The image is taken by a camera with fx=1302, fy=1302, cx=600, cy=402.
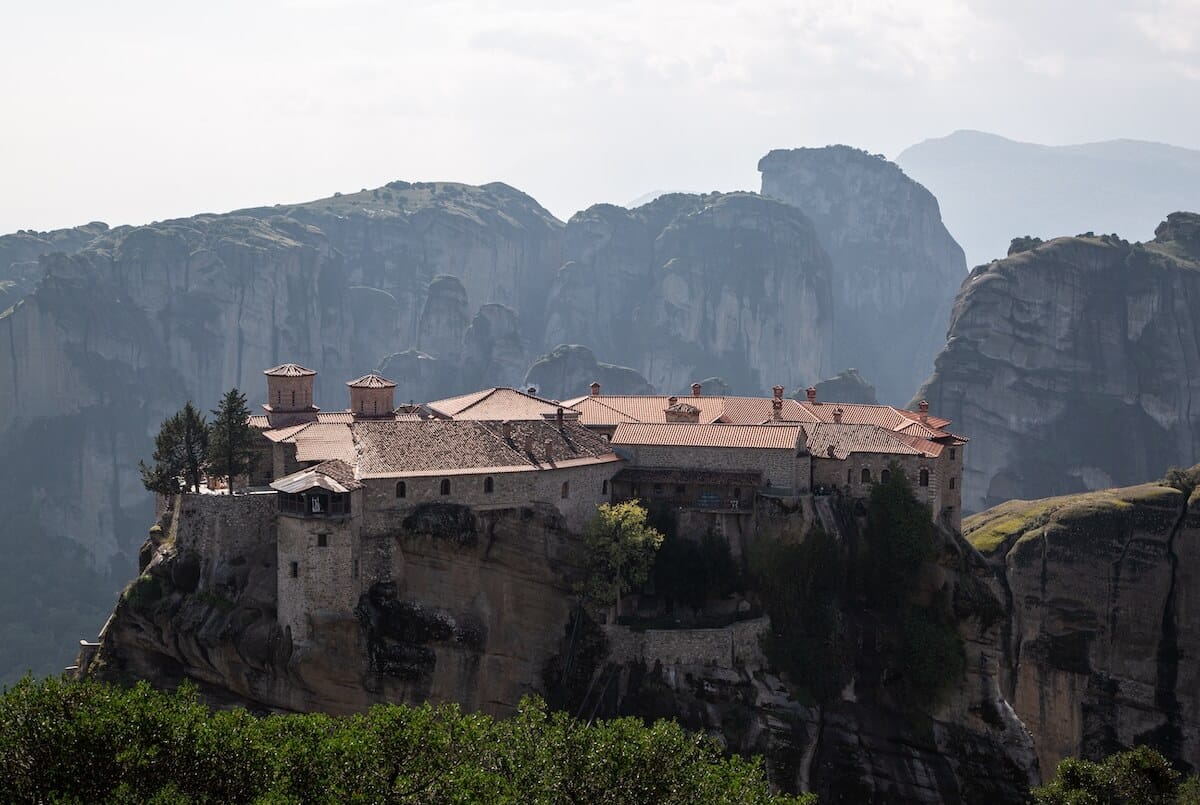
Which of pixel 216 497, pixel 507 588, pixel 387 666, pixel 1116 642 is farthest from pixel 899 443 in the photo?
pixel 1116 642

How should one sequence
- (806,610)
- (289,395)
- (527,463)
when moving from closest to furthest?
1. (527,463)
2. (806,610)
3. (289,395)

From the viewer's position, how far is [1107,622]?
9862cm

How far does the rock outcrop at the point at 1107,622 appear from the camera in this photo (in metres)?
93.4

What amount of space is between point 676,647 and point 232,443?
70.3 ft

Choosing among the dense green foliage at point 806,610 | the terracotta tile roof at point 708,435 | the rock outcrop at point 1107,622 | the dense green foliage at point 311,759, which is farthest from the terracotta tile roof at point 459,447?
the rock outcrop at point 1107,622

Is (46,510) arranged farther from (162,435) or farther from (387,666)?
(387,666)

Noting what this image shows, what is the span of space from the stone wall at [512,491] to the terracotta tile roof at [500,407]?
6.41 m

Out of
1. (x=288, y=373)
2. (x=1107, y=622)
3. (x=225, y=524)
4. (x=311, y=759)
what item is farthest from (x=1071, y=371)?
(x=311, y=759)

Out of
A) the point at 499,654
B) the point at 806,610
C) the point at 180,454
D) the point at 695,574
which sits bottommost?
the point at 499,654

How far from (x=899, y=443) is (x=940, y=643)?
989 centimetres

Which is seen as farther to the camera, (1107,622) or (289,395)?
(1107,622)

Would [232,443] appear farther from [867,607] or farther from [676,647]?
[867,607]

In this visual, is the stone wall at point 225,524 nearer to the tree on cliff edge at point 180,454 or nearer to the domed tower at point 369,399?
the tree on cliff edge at point 180,454

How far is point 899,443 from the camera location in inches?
2525
